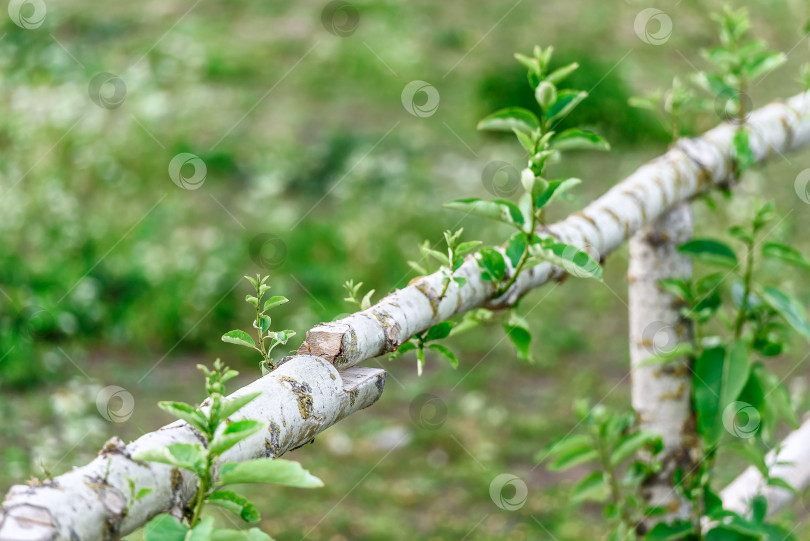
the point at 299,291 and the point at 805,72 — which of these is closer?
the point at 805,72

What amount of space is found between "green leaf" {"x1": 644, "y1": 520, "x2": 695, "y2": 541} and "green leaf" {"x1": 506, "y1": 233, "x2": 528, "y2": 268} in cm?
95

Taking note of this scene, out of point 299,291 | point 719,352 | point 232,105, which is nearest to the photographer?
point 719,352

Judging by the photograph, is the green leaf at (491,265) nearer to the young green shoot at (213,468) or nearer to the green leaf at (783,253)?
the young green shoot at (213,468)

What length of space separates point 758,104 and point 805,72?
441 cm

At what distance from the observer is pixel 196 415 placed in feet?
3.39

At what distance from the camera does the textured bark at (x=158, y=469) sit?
913 mm

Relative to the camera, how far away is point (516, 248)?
1.64 meters

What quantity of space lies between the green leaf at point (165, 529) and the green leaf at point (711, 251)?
156 cm

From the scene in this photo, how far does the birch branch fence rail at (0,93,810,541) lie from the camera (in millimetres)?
957

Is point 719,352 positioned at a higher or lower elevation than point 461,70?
lower

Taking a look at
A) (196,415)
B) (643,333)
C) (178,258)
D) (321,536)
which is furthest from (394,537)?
(196,415)

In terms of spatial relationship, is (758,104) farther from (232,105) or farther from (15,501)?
(15,501)

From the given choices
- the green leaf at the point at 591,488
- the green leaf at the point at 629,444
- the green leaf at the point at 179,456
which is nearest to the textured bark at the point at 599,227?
the green leaf at the point at 179,456

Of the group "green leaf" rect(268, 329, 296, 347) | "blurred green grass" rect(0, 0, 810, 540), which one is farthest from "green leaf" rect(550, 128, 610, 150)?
"blurred green grass" rect(0, 0, 810, 540)
